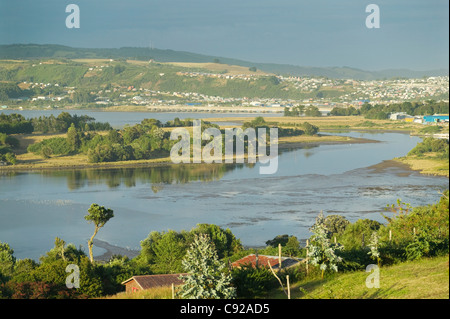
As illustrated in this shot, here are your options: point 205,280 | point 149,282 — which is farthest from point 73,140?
point 205,280

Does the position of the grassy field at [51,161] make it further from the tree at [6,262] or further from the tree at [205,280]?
the tree at [205,280]

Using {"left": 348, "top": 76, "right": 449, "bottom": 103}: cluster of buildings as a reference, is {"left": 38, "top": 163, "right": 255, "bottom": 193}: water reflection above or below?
below

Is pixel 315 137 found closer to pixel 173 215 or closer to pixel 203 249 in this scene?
pixel 173 215

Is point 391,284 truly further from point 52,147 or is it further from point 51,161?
point 52,147

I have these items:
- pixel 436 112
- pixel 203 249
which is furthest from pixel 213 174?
pixel 436 112

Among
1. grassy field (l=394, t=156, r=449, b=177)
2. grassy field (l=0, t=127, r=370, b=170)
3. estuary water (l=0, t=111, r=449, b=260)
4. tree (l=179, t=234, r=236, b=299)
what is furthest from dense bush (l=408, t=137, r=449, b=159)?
tree (l=179, t=234, r=236, b=299)

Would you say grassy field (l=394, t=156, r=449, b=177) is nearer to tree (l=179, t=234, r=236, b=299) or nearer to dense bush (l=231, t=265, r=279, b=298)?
dense bush (l=231, t=265, r=279, b=298)
